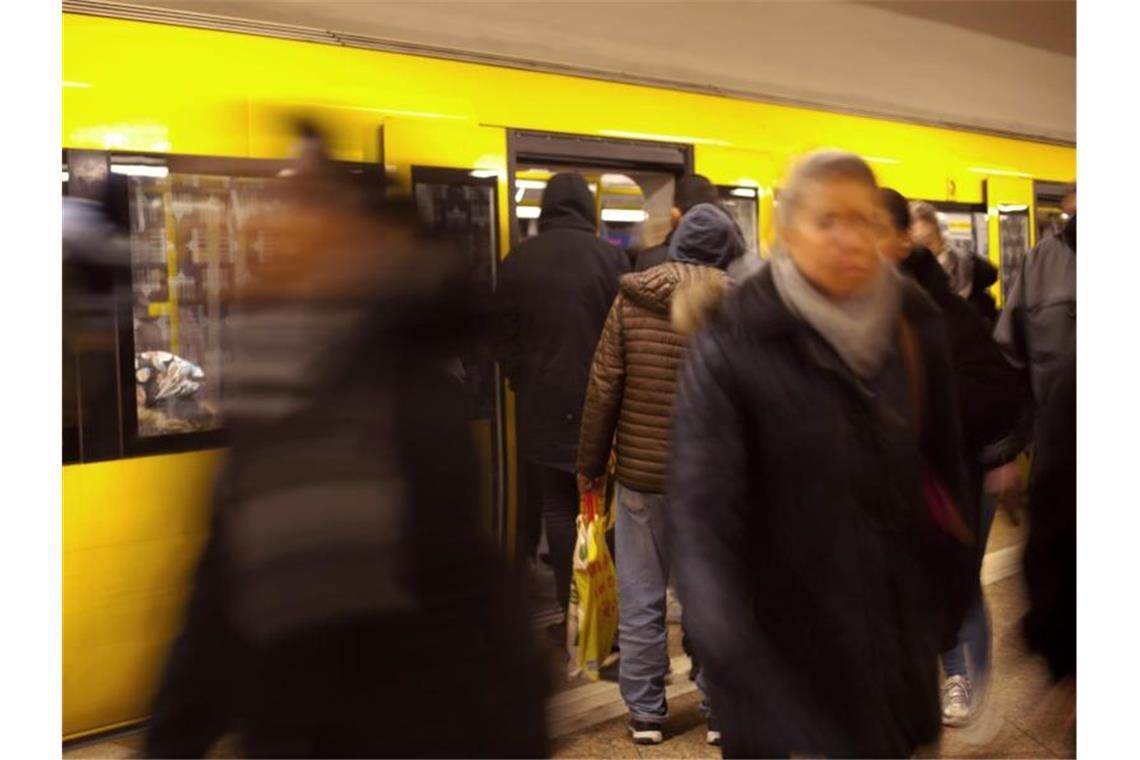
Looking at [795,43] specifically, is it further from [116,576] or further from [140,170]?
[116,576]

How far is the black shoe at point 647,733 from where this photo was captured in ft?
10.4

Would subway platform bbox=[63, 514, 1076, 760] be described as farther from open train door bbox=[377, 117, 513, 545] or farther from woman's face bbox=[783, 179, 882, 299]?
woman's face bbox=[783, 179, 882, 299]

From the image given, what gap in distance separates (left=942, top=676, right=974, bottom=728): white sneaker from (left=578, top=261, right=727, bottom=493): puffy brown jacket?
46.7 inches

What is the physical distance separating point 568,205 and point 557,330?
47cm

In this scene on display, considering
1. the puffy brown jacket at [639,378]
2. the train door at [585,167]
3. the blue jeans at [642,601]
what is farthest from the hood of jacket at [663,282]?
the train door at [585,167]

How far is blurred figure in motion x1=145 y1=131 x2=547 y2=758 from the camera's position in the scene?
148 centimetres

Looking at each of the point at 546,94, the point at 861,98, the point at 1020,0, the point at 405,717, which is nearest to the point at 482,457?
the point at 405,717

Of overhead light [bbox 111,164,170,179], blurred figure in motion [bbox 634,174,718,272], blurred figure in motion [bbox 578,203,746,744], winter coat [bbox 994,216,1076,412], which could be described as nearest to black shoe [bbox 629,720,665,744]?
blurred figure in motion [bbox 578,203,746,744]

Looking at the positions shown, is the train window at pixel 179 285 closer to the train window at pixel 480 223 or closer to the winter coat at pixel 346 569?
the train window at pixel 480 223

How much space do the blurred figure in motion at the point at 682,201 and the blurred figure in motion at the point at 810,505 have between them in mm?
2171

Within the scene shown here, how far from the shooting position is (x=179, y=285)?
3148 millimetres

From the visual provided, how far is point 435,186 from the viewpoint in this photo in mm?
3682

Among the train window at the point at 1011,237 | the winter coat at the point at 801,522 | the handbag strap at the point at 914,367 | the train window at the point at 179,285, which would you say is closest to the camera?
the winter coat at the point at 801,522

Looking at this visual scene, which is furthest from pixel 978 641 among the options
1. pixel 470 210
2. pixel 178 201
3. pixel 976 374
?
pixel 178 201
